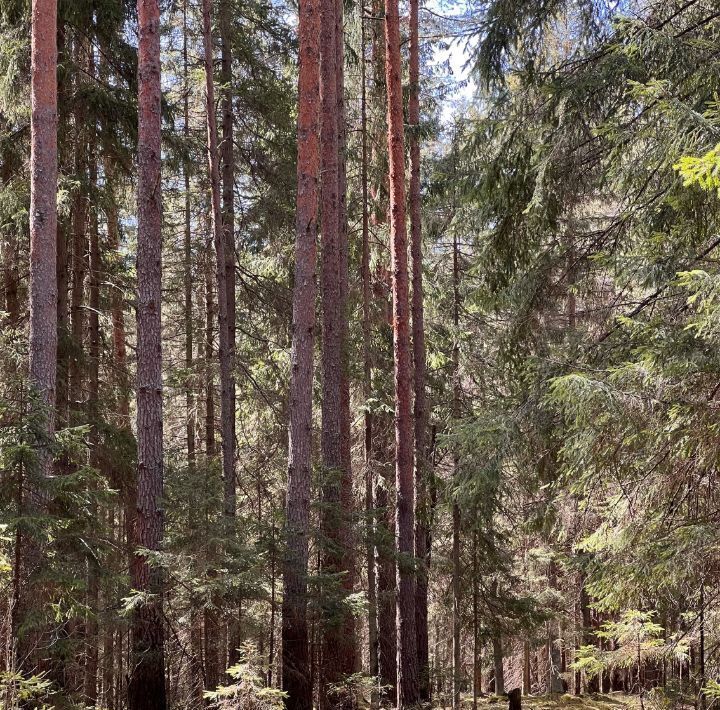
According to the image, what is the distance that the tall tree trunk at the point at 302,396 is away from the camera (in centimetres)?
831

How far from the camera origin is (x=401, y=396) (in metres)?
11.9

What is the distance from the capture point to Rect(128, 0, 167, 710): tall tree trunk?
295 inches

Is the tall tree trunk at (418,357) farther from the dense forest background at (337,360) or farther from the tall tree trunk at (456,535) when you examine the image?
the tall tree trunk at (456,535)

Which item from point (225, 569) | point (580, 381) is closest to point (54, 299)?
point (225, 569)

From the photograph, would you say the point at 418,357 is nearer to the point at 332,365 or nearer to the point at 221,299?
the point at 332,365

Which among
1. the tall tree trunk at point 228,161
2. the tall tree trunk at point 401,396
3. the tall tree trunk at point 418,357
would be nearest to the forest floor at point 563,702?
the tall tree trunk at point 418,357

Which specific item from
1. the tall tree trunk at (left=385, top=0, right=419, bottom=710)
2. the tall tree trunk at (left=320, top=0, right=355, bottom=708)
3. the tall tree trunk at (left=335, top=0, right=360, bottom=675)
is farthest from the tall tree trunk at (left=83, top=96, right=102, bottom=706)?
the tall tree trunk at (left=385, top=0, right=419, bottom=710)

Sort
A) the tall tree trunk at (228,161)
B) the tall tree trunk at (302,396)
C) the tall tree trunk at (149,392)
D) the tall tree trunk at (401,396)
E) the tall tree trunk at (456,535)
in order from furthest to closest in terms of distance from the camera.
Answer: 1. the tall tree trunk at (456,535)
2. the tall tree trunk at (228,161)
3. the tall tree trunk at (401,396)
4. the tall tree trunk at (302,396)
5. the tall tree trunk at (149,392)

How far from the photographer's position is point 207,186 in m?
13.8

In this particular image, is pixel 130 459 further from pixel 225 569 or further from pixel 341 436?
pixel 225 569

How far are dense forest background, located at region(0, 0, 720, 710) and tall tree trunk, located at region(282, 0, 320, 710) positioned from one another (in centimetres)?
4

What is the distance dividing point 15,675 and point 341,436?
23.3 feet

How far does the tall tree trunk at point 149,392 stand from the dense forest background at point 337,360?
33 mm

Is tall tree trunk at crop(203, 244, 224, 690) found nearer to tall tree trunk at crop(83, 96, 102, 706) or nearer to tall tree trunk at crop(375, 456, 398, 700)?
tall tree trunk at crop(83, 96, 102, 706)
